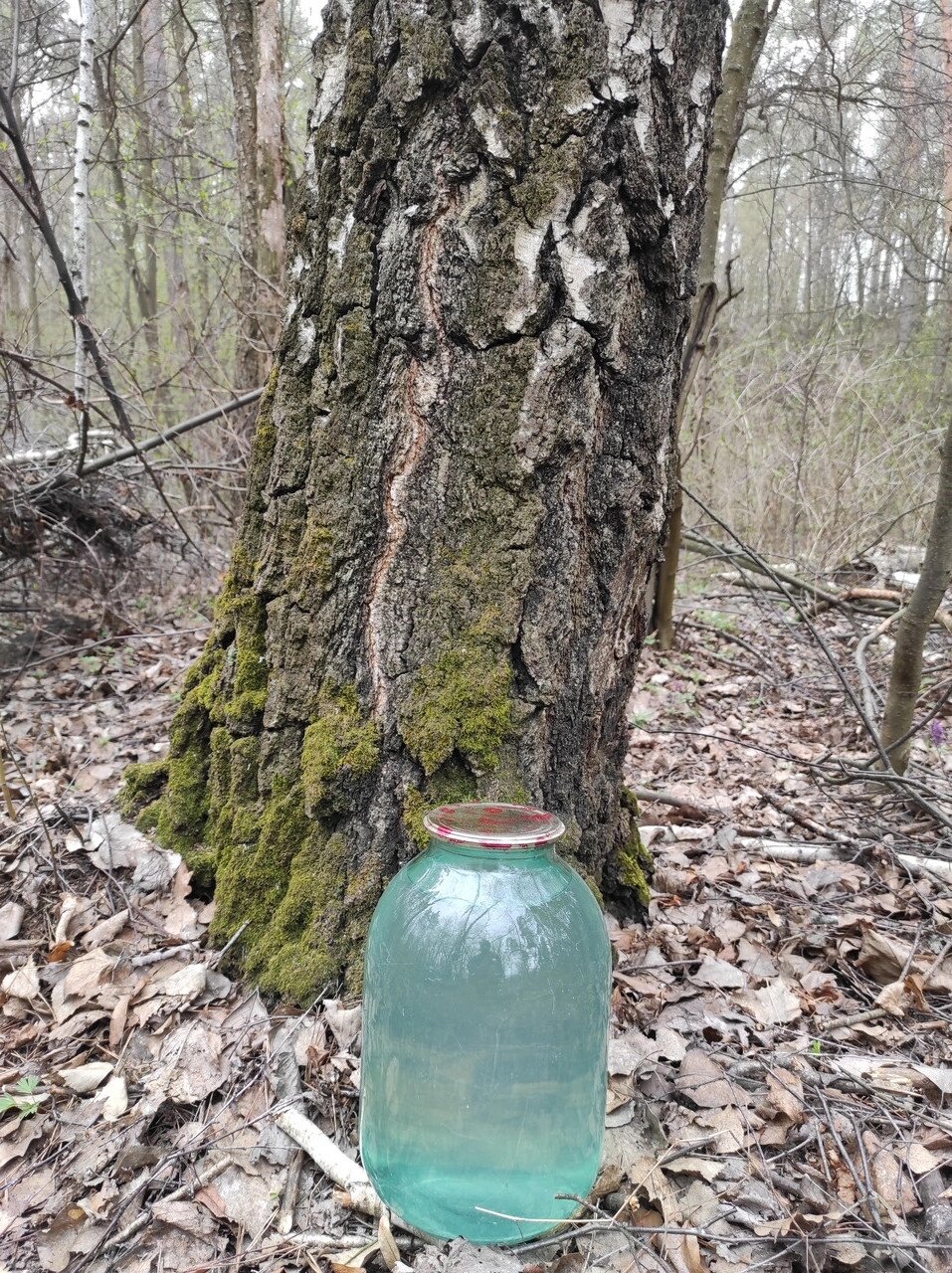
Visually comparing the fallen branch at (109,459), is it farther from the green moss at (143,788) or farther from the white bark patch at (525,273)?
the white bark patch at (525,273)

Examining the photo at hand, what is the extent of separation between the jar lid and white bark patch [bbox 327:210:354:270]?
1.16 meters

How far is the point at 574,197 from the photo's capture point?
164cm

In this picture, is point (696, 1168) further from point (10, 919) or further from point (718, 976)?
point (10, 919)

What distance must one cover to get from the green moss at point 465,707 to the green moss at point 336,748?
100 millimetres

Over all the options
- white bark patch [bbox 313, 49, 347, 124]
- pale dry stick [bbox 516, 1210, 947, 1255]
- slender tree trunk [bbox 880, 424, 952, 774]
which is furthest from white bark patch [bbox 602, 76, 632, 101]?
pale dry stick [bbox 516, 1210, 947, 1255]

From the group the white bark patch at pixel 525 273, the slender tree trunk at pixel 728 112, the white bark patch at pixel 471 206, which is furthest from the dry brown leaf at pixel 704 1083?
the slender tree trunk at pixel 728 112

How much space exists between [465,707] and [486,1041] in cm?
65

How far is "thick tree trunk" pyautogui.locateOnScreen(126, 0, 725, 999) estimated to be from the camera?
1637 millimetres

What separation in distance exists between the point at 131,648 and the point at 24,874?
2.62m

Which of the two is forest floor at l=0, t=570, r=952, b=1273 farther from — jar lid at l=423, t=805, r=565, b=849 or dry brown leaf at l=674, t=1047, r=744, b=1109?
jar lid at l=423, t=805, r=565, b=849

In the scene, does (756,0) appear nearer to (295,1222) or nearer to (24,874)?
(24,874)

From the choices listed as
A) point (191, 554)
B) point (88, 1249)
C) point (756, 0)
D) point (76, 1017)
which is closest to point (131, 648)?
point (191, 554)

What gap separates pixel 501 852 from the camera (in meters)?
1.31

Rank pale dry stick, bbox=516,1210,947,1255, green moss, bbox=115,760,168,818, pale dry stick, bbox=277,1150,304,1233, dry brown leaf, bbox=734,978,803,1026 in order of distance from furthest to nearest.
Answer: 1. green moss, bbox=115,760,168,818
2. dry brown leaf, bbox=734,978,803,1026
3. pale dry stick, bbox=277,1150,304,1233
4. pale dry stick, bbox=516,1210,947,1255
